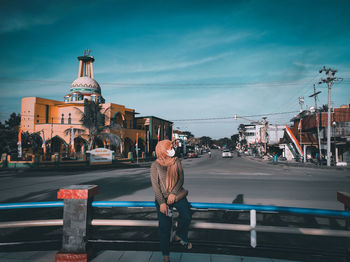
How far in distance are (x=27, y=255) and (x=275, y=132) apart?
186 ft

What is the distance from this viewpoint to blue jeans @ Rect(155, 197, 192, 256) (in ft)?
9.24

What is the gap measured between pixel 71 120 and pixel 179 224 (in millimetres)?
33194

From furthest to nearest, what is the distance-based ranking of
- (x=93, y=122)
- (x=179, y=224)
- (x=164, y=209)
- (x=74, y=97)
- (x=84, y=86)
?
(x=84, y=86) → (x=74, y=97) → (x=93, y=122) → (x=179, y=224) → (x=164, y=209)

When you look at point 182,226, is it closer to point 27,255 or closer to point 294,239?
point 27,255

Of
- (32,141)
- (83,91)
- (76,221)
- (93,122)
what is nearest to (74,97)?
(83,91)

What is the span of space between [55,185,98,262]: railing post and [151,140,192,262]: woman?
1.00m

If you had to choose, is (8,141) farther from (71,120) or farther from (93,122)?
(93,122)

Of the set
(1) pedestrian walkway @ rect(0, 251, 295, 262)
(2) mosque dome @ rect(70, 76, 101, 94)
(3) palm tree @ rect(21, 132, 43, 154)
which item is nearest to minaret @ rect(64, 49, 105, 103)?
(2) mosque dome @ rect(70, 76, 101, 94)

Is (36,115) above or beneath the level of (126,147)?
above

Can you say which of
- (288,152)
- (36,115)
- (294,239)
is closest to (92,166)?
(36,115)

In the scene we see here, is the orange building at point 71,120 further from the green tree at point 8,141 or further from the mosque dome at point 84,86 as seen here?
the green tree at point 8,141

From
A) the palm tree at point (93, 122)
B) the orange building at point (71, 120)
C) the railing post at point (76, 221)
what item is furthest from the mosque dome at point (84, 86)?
the railing post at point (76, 221)

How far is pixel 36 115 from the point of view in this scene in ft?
104

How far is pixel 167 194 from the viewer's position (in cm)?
290
